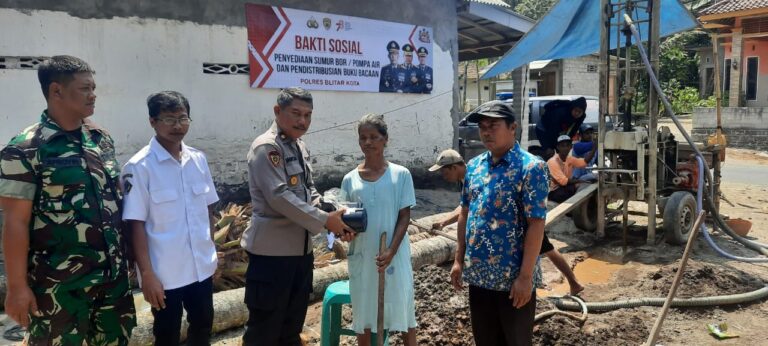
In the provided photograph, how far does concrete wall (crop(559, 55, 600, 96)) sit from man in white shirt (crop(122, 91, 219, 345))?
23711 mm

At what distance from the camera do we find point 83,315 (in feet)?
7.71

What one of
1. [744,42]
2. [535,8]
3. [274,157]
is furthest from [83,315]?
[535,8]

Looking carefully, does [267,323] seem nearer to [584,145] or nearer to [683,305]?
[683,305]

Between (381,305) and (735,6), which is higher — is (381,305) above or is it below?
below

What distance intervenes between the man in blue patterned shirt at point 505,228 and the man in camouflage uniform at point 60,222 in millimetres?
1710

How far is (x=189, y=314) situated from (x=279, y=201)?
780 mm

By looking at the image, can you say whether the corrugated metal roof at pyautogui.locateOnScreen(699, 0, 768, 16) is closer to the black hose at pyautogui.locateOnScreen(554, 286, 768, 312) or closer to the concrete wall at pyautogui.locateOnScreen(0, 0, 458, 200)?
the concrete wall at pyautogui.locateOnScreen(0, 0, 458, 200)

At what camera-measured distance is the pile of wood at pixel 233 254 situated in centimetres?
477

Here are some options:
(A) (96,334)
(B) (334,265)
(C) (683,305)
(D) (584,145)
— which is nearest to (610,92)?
(D) (584,145)

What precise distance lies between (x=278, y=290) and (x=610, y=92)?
591cm

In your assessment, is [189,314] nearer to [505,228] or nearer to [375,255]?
[375,255]

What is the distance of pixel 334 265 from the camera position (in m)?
4.93

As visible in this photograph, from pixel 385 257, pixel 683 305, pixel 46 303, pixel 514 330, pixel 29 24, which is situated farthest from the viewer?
pixel 29 24

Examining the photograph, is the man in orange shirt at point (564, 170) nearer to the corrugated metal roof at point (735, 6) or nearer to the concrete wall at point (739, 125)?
the concrete wall at point (739, 125)
